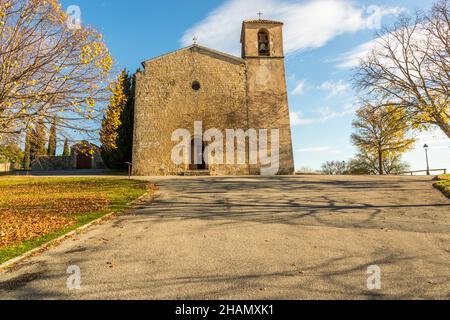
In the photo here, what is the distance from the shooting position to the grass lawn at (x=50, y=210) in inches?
238

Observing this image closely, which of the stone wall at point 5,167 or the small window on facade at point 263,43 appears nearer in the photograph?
the small window on facade at point 263,43

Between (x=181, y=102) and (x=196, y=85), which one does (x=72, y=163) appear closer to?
(x=181, y=102)

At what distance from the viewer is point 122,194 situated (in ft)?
39.1

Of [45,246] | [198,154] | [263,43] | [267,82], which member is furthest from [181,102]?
[45,246]

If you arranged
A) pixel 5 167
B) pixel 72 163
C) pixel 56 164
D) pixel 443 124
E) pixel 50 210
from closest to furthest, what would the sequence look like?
1. pixel 50 210
2. pixel 443 124
3. pixel 72 163
4. pixel 56 164
5. pixel 5 167

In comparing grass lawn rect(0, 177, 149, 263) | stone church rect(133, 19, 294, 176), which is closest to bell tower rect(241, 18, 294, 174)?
stone church rect(133, 19, 294, 176)

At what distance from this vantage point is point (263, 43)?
73.3 feet

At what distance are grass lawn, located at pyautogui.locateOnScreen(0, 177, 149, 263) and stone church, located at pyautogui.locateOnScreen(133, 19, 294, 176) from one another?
246 inches

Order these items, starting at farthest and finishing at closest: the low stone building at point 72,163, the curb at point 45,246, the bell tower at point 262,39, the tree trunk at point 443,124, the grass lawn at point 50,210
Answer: the low stone building at point 72,163, the bell tower at point 262,39, the tree trunk at point 443,124, the grass lawn at point 50,210, the curb at point 45,246

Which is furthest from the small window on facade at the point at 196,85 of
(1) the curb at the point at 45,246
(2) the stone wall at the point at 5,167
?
(2) the stone wall at the point at 5,167

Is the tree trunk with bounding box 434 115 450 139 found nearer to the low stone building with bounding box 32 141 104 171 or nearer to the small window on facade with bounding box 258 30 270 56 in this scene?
the small window on facade with bounding box 258 30 270 56

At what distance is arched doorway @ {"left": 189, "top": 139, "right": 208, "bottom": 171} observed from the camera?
2092cm

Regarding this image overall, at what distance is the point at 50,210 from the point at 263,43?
19.0 meters

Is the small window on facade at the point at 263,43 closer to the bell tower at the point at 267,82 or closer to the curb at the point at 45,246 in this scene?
the bell tower at the point at 267,82
